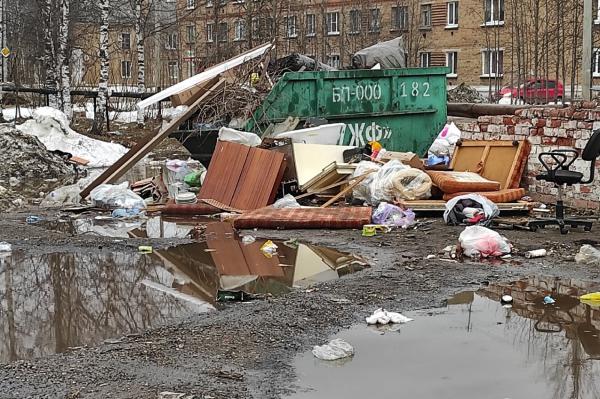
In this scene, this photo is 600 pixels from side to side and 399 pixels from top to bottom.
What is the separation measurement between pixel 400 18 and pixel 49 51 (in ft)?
61.8

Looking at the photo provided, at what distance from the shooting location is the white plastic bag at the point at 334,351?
4.51 m

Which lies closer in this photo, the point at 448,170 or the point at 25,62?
the point at 448,170

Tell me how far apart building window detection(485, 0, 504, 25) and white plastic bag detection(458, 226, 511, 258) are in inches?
1164

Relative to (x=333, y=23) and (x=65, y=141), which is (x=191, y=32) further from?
(x=65, y=141)

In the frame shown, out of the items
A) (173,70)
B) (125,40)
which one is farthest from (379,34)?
(125,40)

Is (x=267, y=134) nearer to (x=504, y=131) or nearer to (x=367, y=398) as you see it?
(x=504, y=131)

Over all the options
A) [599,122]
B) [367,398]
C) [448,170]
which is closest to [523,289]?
[367,398]

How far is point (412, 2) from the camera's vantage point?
1457 inches

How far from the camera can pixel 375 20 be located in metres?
36.3

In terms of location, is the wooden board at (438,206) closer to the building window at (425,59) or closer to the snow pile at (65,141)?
the snow pile at (65,141)

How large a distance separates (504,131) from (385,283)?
5263mm

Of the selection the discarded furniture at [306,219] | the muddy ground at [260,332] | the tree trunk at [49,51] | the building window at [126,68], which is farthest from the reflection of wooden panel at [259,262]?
the building window at [126,68]

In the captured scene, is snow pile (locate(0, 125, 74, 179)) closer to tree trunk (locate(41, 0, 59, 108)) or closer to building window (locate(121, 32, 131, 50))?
tree trunk (locate(41, 0, 59, 108))

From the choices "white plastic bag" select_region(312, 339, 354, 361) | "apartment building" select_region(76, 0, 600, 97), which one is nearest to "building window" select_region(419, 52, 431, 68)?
"apartment building" select_region(76, 0, 600, 97)
